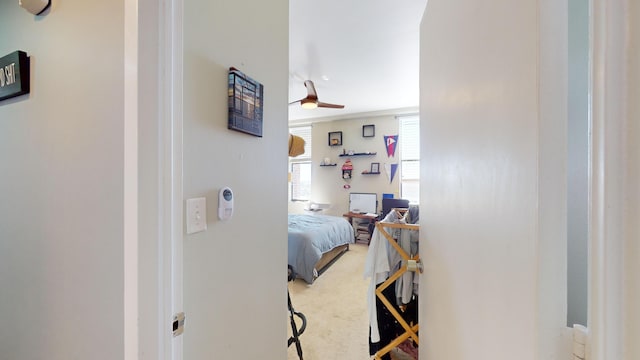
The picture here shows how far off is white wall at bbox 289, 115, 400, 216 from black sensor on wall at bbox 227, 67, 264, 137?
4370mm

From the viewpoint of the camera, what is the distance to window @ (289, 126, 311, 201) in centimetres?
603

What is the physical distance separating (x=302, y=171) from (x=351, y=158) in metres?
1.36

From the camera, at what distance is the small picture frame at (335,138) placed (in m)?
5.53

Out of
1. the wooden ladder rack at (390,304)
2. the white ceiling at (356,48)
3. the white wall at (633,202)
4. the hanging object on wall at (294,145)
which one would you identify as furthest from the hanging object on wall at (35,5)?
the wooden ladder rack at (390,304)

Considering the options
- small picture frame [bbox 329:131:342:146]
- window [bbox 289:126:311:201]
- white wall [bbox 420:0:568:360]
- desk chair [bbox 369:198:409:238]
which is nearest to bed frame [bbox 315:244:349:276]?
desk chair [bbox 369:198:409:238]

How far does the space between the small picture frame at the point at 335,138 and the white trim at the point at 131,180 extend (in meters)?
4.98

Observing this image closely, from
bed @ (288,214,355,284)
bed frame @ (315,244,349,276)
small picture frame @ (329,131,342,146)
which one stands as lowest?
bed frame @ (315,244,349,276)

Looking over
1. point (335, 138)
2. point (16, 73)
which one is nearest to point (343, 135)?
point (335, 138)

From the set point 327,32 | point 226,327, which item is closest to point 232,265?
point 226,327

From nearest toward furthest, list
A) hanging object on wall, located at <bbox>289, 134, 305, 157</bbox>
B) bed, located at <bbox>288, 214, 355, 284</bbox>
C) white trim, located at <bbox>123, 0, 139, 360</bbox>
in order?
white trim, located at <bbox>123, 0, 139, 360</bbox>, hanging object on wall, located at <bbox>289, 134, 305, 157</bbox>, bed, located at <bbox>288, 214, 355, 284</bbox>

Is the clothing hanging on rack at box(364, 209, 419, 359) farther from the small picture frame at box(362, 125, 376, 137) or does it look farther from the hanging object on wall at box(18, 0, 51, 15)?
the small picture frame at box(362, 125, 376, 137)

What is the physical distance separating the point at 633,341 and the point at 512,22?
0.50 m

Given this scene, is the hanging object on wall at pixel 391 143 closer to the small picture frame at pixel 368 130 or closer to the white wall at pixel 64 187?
the small picture frame at pixel 368 130

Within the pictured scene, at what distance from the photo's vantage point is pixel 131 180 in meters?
0.64
